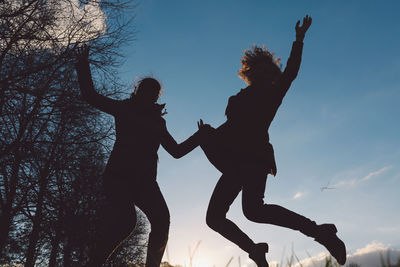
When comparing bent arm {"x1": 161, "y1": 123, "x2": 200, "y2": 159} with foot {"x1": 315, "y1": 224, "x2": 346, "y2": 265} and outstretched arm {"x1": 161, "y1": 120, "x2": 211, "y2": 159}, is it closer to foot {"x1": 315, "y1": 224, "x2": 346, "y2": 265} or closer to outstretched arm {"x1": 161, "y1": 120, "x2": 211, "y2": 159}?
outstretched arm {"x1": 161, "y1": 120, "x2": 211, "y2": 159}

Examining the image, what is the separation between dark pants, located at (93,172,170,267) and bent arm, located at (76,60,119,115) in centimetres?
60

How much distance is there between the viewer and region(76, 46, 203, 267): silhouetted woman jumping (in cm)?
257

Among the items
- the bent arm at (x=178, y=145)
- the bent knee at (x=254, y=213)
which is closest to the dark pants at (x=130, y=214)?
the bent arm at (x=178, y=145)

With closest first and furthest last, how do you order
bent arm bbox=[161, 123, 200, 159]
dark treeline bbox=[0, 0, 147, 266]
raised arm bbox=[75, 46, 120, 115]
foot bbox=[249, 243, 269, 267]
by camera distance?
foot bbox=[249, 243, 269, 267] → raised arm bbox=[75, 46, 120, 115] → bent arm bbox=[161, 123, 200, 159] → dark treeline bbox=[0, 0, 147, 266]

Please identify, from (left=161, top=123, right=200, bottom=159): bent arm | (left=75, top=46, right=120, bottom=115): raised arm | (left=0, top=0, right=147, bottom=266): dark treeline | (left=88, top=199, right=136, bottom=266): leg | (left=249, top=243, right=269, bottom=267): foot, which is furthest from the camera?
(left=0, top=0, right=147, bottom=266): dark treeline

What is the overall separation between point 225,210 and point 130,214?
0.86 meters

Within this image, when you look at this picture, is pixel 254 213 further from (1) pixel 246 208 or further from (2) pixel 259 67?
(2) pixel 259 67

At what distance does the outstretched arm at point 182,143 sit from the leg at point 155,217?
16.2 inches

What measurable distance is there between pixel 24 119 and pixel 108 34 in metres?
2.90

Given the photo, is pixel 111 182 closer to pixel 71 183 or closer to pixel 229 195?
pixel 229 195

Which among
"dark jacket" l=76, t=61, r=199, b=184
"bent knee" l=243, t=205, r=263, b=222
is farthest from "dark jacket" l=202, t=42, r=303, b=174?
"dark jacket" l=76, t=61, r=199, b=184

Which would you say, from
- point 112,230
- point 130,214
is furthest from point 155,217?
point 112,230

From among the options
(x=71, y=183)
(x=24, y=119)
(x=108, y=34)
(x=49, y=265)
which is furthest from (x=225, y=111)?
(x=49, y=265)

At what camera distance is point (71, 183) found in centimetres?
985
